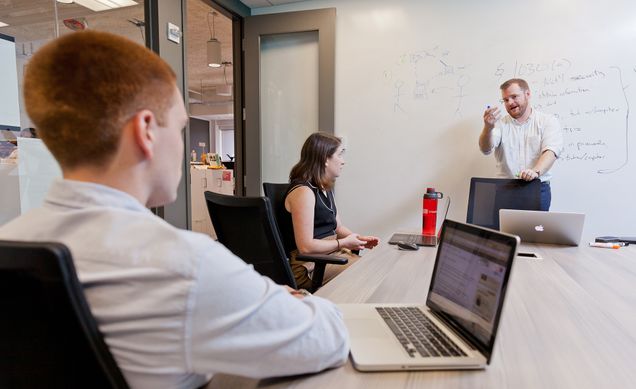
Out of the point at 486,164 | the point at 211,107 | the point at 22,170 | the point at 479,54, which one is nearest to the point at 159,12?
the point at 22,170

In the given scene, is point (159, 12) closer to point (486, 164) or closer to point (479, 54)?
point (479, 54)

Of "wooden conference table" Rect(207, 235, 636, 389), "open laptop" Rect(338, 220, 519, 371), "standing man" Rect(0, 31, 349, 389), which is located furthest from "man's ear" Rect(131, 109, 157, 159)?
"open laptop" Rect(338, 220, 519, 371)

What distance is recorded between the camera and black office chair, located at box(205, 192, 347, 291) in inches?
51.8

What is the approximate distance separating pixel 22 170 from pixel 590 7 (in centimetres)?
386

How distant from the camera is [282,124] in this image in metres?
3.59

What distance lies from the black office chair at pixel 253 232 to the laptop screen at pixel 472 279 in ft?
1.96

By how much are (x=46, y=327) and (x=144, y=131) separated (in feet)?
0.95

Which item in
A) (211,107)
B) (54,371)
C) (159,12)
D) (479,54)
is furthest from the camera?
(211,107)

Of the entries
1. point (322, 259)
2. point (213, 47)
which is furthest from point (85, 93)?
point (213, 47)

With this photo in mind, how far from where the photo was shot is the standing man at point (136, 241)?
0.49m

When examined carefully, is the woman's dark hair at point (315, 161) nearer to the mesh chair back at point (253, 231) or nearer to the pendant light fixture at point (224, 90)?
the mesh chair back at point (253, 231)

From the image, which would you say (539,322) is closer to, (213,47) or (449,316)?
(449,316)

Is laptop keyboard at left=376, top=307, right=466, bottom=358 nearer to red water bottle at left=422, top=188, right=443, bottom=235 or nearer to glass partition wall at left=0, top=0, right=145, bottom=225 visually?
red water bottle at left=422, top=188, right=443, bottom=235

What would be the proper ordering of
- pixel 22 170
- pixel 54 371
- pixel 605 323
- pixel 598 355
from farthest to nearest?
pixel 22 170 < pixel 605 323 < pixel 598 355 < pixel 54 371
